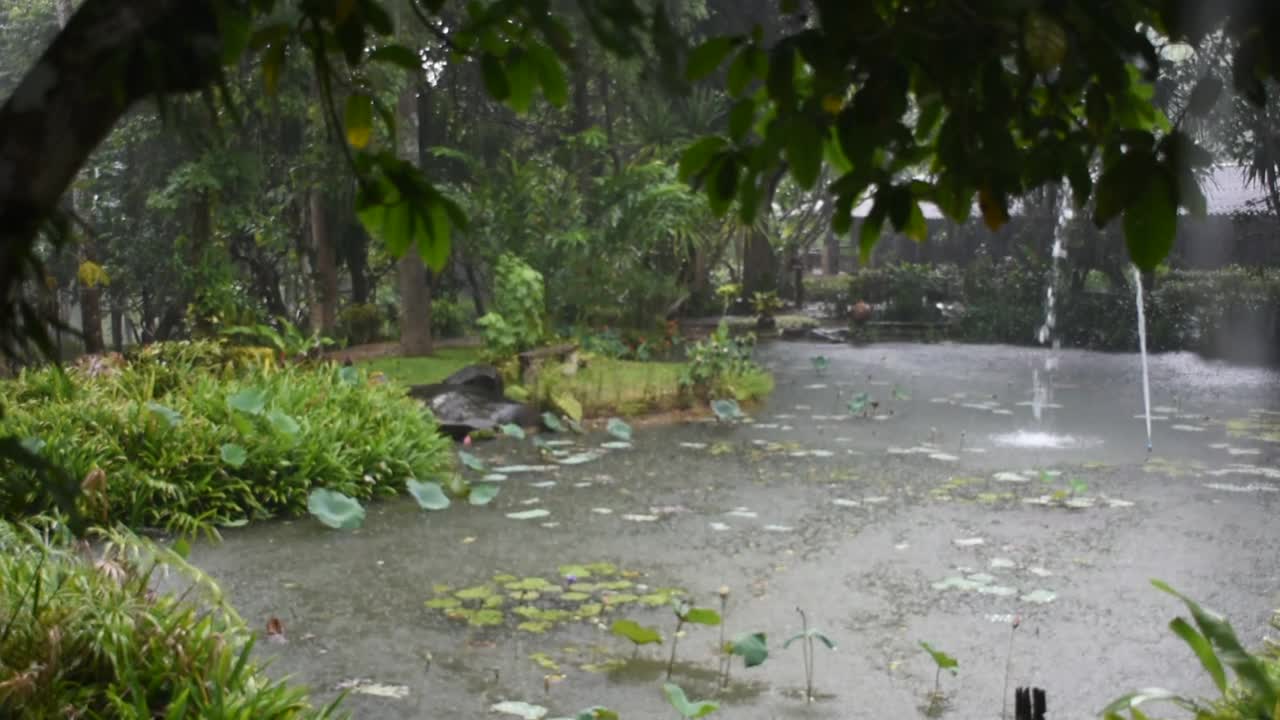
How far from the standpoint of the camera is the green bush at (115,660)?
139 inches

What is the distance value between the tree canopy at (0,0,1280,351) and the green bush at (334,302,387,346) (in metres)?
15.1

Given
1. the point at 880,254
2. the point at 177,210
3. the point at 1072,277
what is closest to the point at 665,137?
the point at 177,210

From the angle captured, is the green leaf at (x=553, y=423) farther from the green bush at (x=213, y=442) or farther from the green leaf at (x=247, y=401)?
the green leaf at (x=247, y=401)

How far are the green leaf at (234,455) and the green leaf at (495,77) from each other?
5.46m

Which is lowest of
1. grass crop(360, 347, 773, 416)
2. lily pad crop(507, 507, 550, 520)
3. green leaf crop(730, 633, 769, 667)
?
lily pad crop(507, 507, 550, 520)

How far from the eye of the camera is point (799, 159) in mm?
1795

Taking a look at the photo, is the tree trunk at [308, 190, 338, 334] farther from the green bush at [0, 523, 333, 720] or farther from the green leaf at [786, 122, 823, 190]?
the green leaf at [786, 122, 823, 190]

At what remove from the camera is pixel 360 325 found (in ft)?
56.2

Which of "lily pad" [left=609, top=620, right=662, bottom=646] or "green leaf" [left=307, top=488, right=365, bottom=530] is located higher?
"green leaf" [left=307, top=488, right=365, bottom=530]

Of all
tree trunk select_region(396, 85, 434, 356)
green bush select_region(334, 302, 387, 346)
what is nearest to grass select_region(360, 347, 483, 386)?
tree trunk select_region(396, 85, 434, 356)

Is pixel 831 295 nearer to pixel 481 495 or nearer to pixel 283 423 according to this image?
pixel 481 495

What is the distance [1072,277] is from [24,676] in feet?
67.8

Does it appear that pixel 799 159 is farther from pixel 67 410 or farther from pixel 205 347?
pixel 205 347

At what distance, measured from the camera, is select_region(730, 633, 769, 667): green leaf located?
434cm
